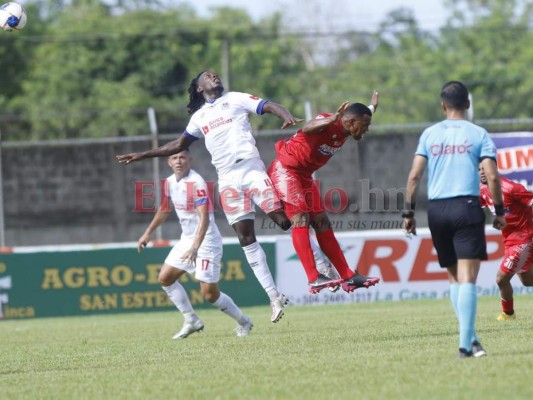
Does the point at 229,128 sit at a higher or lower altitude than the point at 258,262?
higher

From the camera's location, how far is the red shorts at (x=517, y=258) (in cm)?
1380

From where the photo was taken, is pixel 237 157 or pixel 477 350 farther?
pixel 237 157

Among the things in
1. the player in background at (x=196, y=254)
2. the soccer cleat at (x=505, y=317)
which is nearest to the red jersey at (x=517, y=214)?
the soccer cleat at (x=505, y=317)

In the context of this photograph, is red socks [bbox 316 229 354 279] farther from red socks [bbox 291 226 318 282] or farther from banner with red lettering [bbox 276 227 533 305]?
banner with red lettering [bbox 276 227 533 305]

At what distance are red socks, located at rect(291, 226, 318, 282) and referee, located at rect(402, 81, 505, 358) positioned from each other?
3338 millimetres

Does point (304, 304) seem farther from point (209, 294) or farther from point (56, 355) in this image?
point (56, 355)

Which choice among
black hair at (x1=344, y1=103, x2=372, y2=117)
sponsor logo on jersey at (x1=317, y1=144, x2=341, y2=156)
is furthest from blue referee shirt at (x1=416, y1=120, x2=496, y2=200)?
sponsor logo on jersey at (x1=317, y1=144, x2=341, y2=156)

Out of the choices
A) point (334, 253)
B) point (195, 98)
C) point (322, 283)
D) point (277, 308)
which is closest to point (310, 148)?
point (334, 253)

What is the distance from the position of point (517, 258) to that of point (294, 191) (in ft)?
10.6

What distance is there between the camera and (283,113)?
1136 cm

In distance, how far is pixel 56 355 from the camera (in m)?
12.0

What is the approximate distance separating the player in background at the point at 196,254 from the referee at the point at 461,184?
5.03 metres

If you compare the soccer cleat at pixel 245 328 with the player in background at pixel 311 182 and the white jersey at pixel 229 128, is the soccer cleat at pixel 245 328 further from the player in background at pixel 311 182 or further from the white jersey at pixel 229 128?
the white jersey at pixel 229 128

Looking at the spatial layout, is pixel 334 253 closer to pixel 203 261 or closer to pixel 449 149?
pixel 203 261
